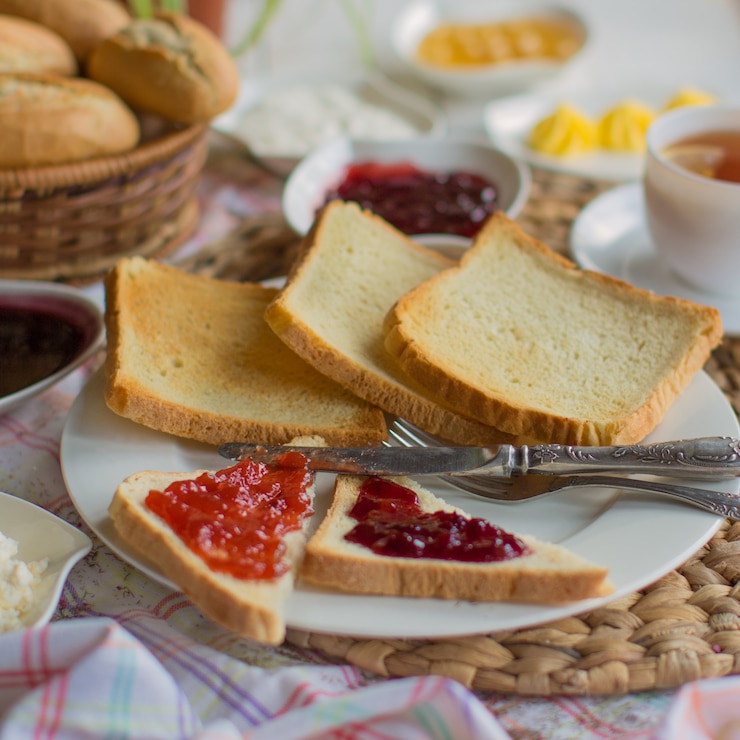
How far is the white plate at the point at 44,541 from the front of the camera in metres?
1.91

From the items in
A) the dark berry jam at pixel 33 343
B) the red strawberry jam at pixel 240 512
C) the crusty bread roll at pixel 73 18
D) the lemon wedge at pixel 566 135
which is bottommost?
the dark berry jam at pixel 33 343

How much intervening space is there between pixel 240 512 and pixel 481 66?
11.5ft

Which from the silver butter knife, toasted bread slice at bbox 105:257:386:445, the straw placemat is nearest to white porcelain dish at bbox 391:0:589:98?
toasted bread slice at bbox 105:257:386:445

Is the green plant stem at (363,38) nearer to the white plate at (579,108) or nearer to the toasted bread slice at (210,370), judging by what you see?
the white plate at (579,108)

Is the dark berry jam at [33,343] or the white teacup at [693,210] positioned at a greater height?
the white teacup at [693,210]

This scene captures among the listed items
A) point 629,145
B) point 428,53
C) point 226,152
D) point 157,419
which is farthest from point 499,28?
Result: point 157,419

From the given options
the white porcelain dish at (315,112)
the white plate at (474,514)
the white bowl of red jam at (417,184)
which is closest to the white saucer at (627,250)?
the white bowl of red jam at (417,184)

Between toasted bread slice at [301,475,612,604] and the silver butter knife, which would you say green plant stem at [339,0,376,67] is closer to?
the silver butter knife

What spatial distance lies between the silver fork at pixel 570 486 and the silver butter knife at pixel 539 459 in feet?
0.11

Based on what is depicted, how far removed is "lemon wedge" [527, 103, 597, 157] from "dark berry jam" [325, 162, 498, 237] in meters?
0.48

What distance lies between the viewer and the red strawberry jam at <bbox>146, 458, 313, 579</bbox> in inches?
74.2

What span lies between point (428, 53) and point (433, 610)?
385cm

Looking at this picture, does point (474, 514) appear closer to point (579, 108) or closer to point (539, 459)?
point (539, 459)

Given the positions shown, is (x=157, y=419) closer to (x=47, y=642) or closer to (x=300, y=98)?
(x=47, y=642)
